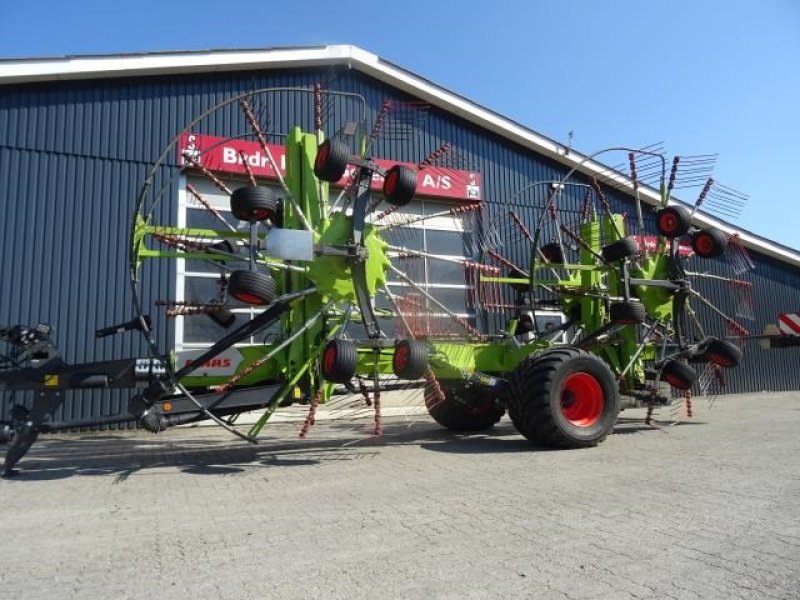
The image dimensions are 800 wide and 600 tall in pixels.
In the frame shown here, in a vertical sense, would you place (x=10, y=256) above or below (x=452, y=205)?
below

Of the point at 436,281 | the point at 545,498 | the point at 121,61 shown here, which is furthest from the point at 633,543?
the point at 121,61

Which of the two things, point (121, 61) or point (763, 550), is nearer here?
point (763, 550)

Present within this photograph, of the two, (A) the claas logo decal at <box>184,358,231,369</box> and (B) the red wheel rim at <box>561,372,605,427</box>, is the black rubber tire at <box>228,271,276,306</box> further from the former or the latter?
(B) the red wheel rim at <box>561,372,605,427</box>

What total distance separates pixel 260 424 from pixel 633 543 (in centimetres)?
465

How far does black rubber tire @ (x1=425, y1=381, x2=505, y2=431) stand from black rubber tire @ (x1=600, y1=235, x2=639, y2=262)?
2784 mm

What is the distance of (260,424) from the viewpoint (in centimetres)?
726

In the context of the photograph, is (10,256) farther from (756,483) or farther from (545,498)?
(756,483)

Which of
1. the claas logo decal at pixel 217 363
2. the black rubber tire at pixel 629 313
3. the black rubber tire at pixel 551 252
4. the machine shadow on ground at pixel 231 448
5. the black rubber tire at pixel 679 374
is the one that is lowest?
the machine shadow on ground at pixel 231 448

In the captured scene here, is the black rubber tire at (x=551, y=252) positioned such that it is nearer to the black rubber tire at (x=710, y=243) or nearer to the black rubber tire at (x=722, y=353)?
the black rubber tire at (x=710, y=243)

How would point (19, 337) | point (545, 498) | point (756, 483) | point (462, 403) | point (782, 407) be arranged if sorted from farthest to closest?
1. point (782, 407)
2. point (462, 403)
3. point (19, 337)
4. point (756, 483)
5. point (545, 498)

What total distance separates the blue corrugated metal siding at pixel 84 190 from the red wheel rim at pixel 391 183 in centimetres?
419

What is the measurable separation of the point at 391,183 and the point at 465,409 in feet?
13.9

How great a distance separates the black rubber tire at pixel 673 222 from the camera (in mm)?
9337

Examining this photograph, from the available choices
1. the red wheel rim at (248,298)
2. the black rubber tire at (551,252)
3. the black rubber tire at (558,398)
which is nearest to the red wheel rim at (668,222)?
the black rubber tire at (551,252)
